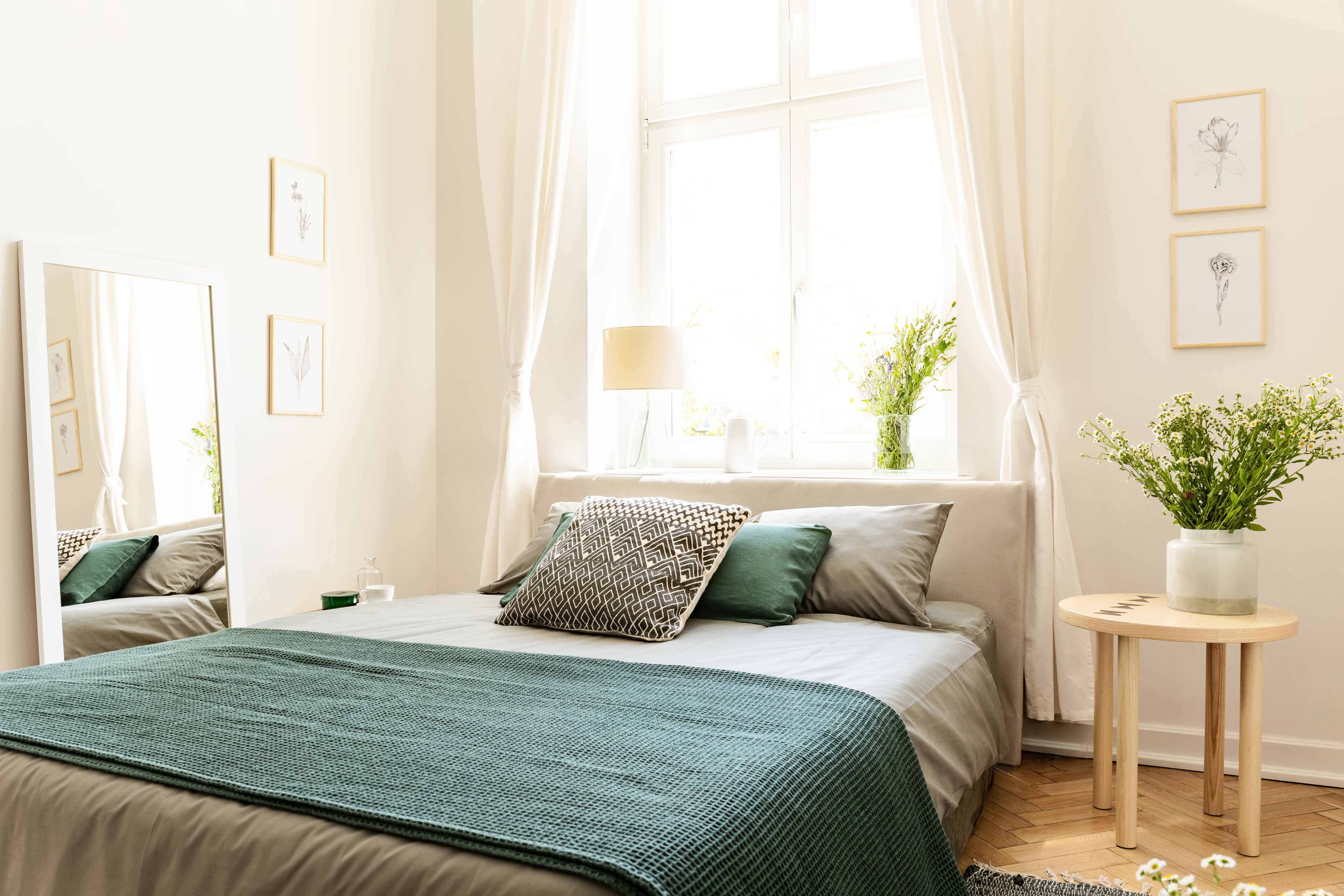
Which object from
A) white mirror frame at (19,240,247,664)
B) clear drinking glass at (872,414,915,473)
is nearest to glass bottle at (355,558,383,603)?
white mirror frame at (19,240,247,664)

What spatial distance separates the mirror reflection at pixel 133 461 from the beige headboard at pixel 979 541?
1.86 metres

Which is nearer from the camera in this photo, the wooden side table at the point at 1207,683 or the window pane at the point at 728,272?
the wooden side table at the point at 1207,683

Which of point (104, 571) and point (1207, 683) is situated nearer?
point (1207, 683)

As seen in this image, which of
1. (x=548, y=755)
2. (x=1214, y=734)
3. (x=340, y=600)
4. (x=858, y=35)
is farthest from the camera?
(x=858, y=35)

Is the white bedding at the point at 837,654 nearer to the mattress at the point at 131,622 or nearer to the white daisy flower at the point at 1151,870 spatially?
the mattress at the point at 131,622

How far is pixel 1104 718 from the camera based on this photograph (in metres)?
2.45

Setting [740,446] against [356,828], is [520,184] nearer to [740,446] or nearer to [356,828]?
[740,446]

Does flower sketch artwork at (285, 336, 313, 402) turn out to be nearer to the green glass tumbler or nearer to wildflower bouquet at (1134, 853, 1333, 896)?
the green glass tumbler

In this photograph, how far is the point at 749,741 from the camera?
1.48 metres

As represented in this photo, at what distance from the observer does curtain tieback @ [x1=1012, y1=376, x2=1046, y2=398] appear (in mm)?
2922

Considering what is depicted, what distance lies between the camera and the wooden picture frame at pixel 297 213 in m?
3.32

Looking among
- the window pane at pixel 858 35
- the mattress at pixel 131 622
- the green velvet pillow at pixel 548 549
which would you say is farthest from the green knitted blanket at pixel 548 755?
the window pane at pixel 858 35

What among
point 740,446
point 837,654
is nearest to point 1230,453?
point 837,654

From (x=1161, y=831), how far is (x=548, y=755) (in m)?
1.79
